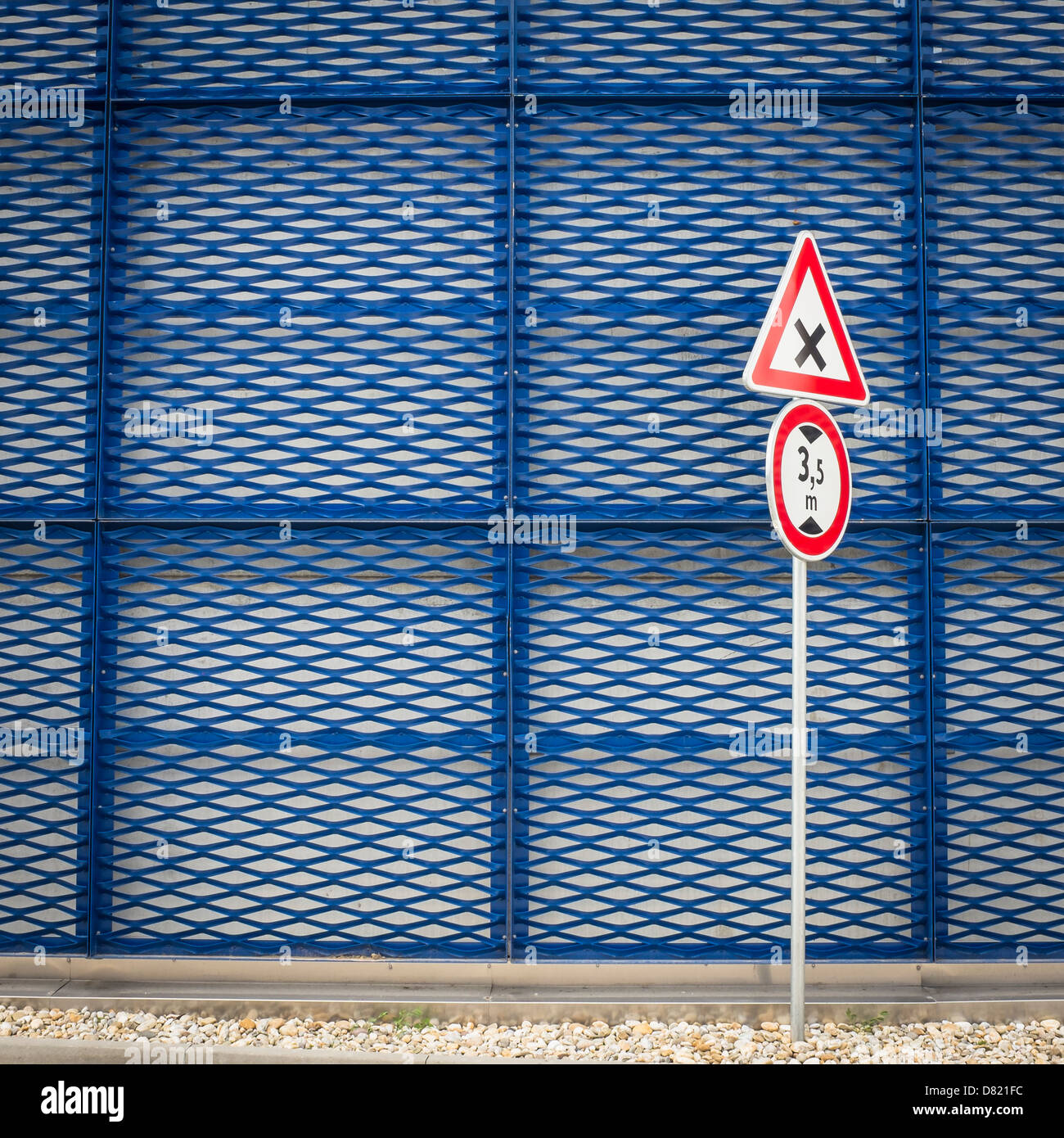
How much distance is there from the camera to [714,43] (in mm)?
4172

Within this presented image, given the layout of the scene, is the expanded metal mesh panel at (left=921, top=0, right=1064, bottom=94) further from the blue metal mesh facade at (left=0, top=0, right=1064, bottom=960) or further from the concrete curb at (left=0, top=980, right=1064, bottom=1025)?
the concrete curb at (left=0, top=980, right=1064, bottom=1025)

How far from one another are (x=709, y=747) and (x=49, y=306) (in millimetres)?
4424

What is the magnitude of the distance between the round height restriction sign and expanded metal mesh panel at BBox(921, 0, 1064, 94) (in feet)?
8.84

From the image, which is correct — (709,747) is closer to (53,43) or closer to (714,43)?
(714,43)

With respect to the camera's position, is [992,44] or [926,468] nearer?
[926,468]

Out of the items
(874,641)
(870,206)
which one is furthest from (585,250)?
(874,641)

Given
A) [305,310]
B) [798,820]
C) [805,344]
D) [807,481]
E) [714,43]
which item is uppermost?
[714,43]

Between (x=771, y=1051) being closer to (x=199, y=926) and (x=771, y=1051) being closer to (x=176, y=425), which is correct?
(x=199, y=926)

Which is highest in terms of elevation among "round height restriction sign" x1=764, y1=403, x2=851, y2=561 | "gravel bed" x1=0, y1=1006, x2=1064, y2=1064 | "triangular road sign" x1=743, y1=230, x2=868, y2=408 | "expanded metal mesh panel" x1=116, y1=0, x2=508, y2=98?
"expanded metal mesh panel" x1=116, y1=0, x2=508, y2=98

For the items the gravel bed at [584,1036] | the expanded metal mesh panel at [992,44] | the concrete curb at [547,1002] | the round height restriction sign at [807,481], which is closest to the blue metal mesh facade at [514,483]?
the expanded metal mesh panel at [992,44]

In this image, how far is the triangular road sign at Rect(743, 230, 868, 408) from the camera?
2887 mm

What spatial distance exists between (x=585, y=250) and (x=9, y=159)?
334cm

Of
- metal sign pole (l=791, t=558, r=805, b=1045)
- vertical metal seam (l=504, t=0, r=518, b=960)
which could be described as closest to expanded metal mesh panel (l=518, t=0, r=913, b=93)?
vertical metal seam (l=504, t=0, r=518, b=960)

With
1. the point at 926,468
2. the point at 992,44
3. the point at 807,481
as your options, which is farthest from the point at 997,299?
the point at 807,481
